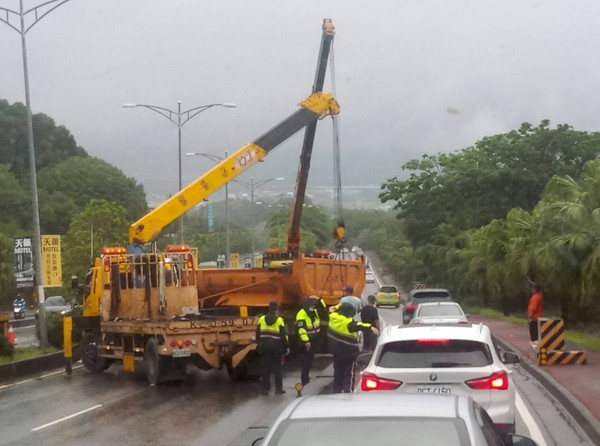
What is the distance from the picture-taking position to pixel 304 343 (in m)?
17.0

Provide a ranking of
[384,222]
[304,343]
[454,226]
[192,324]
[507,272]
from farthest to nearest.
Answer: [384,222]
[454,226]
[507,272]
[192,324]
[304,343]

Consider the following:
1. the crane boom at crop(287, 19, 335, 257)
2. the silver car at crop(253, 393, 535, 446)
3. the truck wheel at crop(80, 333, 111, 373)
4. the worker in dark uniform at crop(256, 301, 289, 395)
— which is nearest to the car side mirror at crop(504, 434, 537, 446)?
the silver car at crop(253, 393, 535, 446)

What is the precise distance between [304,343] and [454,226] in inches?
1899

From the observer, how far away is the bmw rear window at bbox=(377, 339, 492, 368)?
33.4 feet

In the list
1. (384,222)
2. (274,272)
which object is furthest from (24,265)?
(384,222)

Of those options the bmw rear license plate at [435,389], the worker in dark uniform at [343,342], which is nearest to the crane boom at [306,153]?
the worker in dark uniform at [343,342]

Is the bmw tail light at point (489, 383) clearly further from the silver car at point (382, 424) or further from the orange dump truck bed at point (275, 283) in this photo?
the orange dump truck bed at point (275, 283)

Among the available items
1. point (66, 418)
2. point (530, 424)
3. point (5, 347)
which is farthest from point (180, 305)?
point (530, 424)

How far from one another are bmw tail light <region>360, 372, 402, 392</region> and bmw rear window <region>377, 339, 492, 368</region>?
16cm

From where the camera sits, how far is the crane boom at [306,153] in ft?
88.2


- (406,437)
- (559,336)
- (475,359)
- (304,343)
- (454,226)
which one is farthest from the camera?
(454,226)

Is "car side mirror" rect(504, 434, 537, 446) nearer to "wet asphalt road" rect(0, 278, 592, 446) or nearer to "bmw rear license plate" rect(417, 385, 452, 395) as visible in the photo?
"bmw rear license plate" rect(417, 385, 452, 395)

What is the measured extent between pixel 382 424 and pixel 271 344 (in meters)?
12.4

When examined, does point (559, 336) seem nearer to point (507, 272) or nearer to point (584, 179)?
point (584, 179)
